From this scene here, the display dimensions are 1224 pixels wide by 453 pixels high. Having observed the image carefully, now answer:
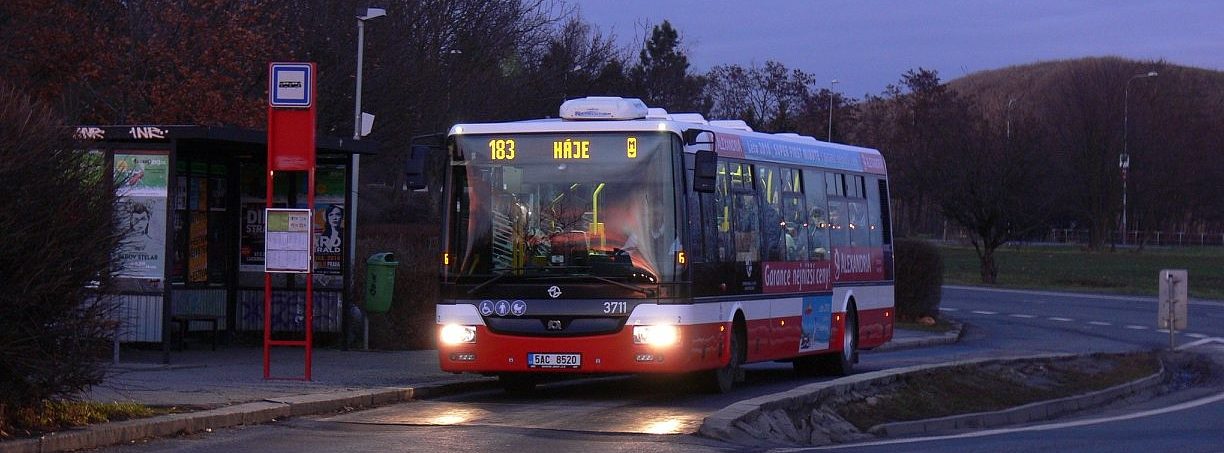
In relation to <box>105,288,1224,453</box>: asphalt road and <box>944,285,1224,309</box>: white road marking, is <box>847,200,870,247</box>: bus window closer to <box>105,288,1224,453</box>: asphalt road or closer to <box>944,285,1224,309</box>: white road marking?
<box>105,288,1224,453</box>: asphalt road

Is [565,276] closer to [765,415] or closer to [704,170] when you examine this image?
[704,170]

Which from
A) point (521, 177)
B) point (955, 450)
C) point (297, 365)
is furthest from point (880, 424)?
point (297, 365)

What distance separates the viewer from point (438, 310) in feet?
52.8

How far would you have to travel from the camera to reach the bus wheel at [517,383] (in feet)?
55.9

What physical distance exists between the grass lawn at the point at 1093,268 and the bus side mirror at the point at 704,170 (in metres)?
38.8

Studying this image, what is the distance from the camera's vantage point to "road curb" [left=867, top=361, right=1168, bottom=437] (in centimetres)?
1460

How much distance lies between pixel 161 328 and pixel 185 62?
1373cm

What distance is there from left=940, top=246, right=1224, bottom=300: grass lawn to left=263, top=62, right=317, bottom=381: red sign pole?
4034 centimetres

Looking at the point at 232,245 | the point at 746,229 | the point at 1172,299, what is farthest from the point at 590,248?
the point at 1172,299

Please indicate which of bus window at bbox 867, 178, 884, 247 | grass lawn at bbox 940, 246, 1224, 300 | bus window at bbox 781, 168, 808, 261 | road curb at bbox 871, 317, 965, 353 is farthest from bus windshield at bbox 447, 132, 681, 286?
A: grass lawn at bbox 940, 246, 1224, 300

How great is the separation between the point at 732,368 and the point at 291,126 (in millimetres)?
5207

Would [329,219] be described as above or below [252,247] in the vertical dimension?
above

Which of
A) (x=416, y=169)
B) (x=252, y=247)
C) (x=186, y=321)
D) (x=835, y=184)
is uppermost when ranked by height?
(x=835, y=184)

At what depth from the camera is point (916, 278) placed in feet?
113
